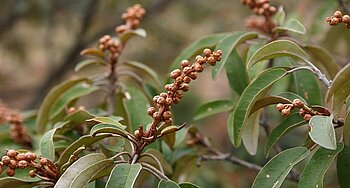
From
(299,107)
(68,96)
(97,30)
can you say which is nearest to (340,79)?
(299,107)

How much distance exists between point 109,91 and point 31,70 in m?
3.18

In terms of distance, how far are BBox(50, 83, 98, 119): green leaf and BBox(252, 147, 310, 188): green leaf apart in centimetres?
69

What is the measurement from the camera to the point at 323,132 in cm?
111

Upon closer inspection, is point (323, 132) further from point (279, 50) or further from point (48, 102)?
point (48, 102)

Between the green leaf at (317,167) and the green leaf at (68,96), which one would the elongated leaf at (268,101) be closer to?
the green leaf at (317,167)

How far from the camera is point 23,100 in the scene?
190 inches

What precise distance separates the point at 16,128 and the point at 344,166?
923mm

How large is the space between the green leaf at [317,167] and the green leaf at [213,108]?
51 centimetres

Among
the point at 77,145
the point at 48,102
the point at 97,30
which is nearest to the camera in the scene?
the point at 77,145

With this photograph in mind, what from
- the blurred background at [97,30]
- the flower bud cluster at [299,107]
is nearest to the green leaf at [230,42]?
the flower bud cluster at [299,107]

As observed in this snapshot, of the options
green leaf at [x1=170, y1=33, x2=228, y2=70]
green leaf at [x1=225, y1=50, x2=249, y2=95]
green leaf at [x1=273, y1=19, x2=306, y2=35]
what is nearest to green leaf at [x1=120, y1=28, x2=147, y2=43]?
green leaf at [x1=170, y1=33, x2=228, y2=70]

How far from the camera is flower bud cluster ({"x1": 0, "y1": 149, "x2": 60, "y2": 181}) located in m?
1.20

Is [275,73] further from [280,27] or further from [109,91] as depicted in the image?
[109,91]

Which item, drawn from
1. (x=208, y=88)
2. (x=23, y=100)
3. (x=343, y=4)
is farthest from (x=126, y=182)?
(x=208, y=88)
